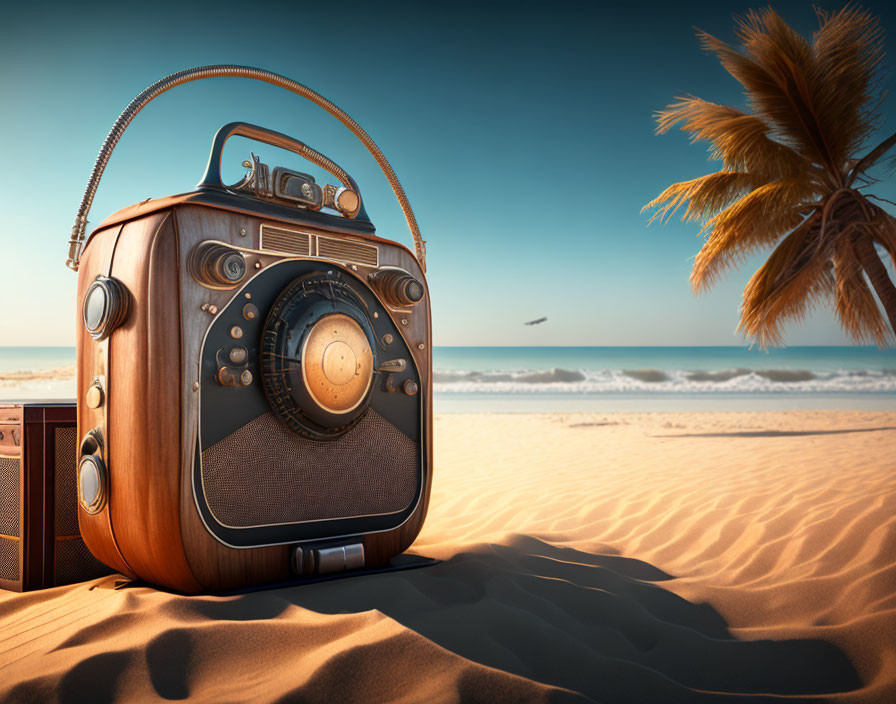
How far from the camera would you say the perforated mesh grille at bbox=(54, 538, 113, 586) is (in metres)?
1.93

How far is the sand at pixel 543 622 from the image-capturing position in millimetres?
1213

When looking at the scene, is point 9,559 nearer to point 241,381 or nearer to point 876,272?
point 241,381

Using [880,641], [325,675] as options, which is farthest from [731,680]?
[325,675]

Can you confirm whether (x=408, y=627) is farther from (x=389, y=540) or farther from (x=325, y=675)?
(x=389, y=540)

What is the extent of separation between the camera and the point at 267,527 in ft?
5.72

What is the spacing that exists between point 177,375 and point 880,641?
6.71 feet

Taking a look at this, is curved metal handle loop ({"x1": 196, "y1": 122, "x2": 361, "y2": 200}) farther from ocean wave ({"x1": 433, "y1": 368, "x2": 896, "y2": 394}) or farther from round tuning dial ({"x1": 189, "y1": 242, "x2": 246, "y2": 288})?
ocean wave ({"x1": 433, "y1": 368, "x2": 896, "y2": 394})

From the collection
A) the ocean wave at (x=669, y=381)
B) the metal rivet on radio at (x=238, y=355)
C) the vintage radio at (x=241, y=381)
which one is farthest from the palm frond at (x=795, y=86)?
the ocean wave at (x=669, y=381)

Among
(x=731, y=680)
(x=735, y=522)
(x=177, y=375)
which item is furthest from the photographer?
(x=735, y=522)

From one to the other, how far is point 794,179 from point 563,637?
7.06 metres

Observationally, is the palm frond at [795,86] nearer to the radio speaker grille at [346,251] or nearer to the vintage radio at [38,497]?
the radio speaker grille at [346,251]

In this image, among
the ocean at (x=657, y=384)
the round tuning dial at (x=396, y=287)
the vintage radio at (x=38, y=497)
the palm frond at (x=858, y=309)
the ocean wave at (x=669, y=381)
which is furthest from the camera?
the ocean wave at (x=669, y=381)

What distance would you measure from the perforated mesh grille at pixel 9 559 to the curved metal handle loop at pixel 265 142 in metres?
1.34

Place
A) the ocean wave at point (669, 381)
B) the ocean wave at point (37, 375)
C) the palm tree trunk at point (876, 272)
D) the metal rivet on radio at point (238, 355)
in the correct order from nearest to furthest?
the metal rivet on radio at point (238, 355) < the palm tree trunk at point (876, 272) < the ocean wave at point (669, 381) < the ocean wave at point (37, 375)
